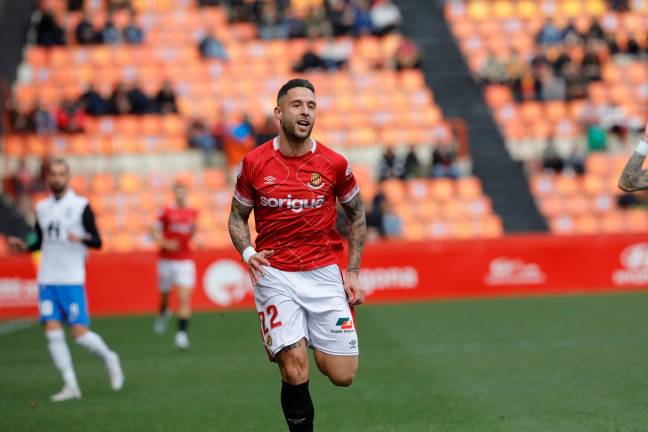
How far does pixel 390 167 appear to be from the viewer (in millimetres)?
26906

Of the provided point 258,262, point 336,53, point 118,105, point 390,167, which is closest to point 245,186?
point 258,262

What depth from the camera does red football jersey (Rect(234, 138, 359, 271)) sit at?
761 centimetres

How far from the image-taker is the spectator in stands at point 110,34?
29906 millimetres

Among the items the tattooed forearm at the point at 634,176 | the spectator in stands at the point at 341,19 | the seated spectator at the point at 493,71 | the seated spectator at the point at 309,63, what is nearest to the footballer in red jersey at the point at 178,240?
the tattooed forearm at the point at 634,176

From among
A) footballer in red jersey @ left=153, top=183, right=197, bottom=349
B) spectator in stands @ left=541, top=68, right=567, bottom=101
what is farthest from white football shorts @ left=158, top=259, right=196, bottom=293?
spectator in stands @ left=541, top=68, right=567, bottom=101

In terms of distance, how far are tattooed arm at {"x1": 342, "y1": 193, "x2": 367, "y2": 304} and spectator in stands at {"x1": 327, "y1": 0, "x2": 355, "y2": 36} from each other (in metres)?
23.4

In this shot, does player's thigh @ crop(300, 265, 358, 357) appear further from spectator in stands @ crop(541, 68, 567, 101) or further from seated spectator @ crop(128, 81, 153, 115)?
spectator in stands @ crop(541, 68, 567, 101)

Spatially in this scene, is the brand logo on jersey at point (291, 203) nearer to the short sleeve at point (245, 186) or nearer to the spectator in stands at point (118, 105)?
the short sleeve at point (245, 186)

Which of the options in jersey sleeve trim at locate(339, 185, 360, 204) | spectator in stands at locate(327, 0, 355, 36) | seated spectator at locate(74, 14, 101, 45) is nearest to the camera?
jersey sleeve trim at locate(339, 185, 360, 204)

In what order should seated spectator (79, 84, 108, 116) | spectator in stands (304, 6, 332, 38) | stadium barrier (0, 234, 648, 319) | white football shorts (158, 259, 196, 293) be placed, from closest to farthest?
white football shorts (158, 259, 196, 293) → stadium barrier (0, 234, 648, 319) → seated spectator (79, 84, 108, 116) → spectator in stands (304, 6, 332, 38)

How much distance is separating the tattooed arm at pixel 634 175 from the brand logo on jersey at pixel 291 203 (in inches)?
84.0

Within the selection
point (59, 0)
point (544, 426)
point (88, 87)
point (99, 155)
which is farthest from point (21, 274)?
point (544, 426)

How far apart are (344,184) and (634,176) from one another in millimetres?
2005

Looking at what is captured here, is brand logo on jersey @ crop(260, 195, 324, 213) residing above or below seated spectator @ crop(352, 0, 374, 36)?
below
